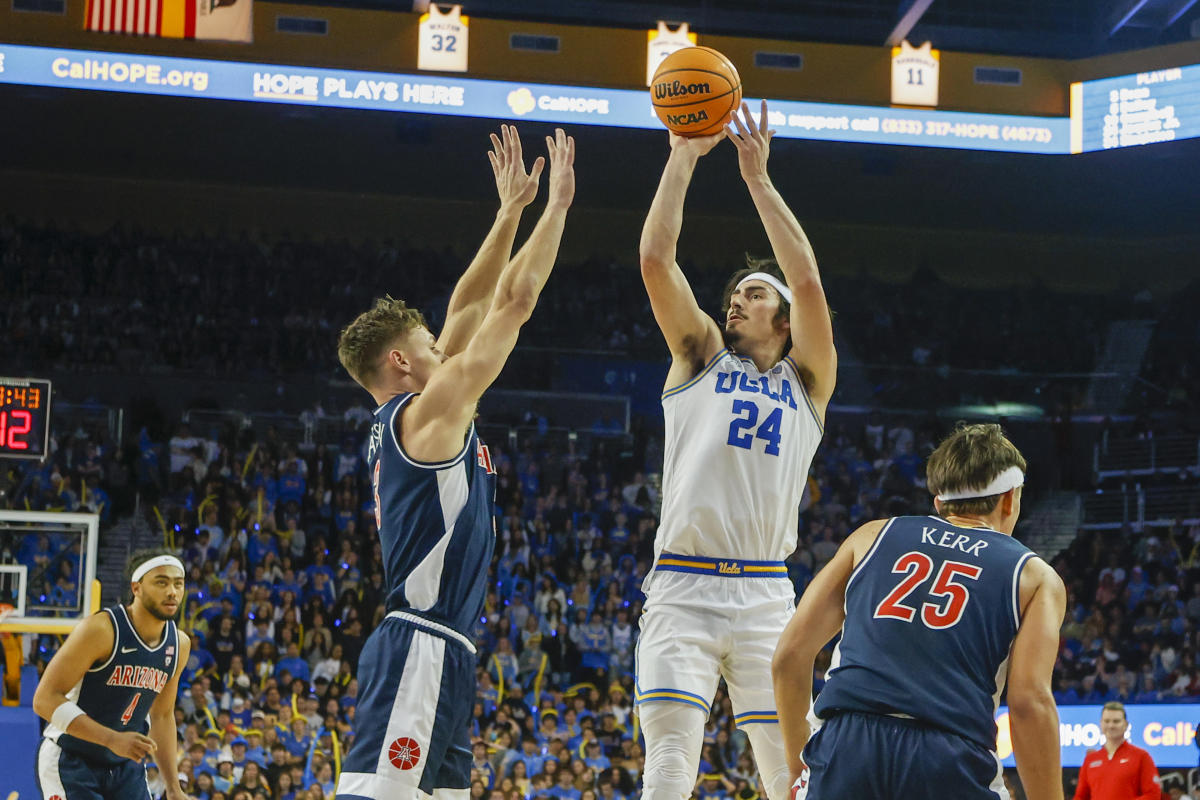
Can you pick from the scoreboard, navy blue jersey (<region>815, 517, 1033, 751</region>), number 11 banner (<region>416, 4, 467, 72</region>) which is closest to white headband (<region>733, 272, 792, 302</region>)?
navy blue jersey (<region>815, 517, 1033, 751</region>)

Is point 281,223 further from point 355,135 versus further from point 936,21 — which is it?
point 936,21

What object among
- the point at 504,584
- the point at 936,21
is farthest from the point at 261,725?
the point at 936,21

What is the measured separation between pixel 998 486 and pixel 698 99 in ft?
8.12

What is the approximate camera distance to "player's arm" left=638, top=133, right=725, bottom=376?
17.1 feet

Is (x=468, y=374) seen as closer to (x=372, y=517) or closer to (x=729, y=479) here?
(x=729, y=479)

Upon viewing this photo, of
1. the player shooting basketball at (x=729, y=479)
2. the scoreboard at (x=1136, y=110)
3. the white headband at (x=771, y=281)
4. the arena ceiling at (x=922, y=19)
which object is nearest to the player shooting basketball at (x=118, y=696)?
the player shooting basketball at (x=729, y=479)

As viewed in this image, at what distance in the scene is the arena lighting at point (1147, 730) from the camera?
14.3 metres

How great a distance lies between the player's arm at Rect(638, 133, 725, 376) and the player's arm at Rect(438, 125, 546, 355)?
53cm

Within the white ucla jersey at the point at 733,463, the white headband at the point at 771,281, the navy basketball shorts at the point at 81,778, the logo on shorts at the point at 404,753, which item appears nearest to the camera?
the logo on shorts at the point at 404,753

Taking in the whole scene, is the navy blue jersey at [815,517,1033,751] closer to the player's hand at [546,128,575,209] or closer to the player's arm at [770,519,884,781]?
the player's arm at [770,519,884,781]

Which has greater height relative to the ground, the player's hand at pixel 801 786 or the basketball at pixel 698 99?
the basketball at pixel 698 99

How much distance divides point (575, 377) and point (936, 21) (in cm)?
734

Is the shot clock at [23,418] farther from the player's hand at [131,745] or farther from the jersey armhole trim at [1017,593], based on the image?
the jersey armhole trim at [1017,593]

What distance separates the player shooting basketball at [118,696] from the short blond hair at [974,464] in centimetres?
409
